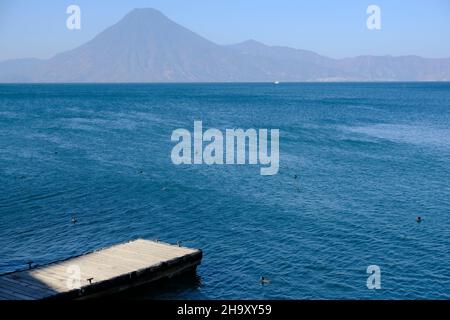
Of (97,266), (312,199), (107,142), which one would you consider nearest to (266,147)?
(107,142)

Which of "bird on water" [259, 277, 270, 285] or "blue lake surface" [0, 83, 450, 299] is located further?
"blue lake surface" [0, 83, 450, 299]

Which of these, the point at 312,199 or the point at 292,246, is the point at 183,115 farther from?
the point at 292,246

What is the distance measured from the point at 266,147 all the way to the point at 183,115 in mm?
80825

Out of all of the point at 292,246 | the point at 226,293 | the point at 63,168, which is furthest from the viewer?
the point at 63,168

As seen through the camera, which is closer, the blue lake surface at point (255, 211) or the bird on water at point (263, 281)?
the bird on water at point (263, 281)

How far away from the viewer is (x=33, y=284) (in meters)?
36.6

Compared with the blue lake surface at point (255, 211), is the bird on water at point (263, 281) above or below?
below

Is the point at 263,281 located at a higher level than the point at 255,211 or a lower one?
lower

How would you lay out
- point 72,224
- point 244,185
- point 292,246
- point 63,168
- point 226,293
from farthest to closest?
point 63,168, point 244,185, point 72,224, point 292,246, point 226,293

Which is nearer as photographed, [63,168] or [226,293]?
[226,293]

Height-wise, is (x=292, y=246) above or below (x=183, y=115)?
below

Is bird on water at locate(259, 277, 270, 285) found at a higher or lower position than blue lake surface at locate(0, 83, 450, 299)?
lower

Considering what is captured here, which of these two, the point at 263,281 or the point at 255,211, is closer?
the point at 263,281

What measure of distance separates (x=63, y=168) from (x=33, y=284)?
176 ft
